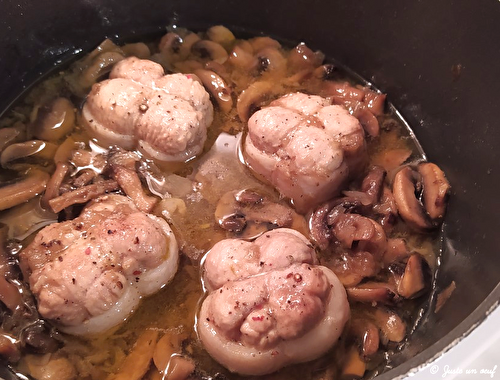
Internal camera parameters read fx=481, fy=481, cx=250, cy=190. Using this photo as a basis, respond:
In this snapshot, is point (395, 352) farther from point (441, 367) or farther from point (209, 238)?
point (209, 238)

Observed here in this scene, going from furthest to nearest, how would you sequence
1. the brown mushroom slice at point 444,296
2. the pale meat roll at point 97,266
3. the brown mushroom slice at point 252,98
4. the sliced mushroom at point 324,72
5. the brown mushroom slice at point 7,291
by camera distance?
1. the sliced mushroom at point 324,72
2. the brown mushroom slice at point 252,98
3. the brown mushroom slice at point 444,296
4. the brown mushroom slice at point 7,291
5. the pale meat roll at point 97,266

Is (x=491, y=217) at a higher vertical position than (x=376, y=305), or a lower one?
higher

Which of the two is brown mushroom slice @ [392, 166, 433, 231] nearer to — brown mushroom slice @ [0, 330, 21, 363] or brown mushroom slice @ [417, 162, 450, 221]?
brown mushroom slice @ [417, 162, 450, 221]

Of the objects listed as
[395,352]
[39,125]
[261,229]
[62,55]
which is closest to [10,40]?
[62,55]

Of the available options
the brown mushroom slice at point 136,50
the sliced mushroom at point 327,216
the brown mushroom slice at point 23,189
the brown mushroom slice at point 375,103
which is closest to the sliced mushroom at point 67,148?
the brown mushroom slice at point 23,189

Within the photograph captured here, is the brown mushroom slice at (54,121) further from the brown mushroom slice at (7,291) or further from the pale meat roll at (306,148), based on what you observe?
the pale meat roll at (306,148)

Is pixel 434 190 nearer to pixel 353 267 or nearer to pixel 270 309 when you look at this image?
A: pixel 353 267

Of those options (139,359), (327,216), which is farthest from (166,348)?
(327,216)
